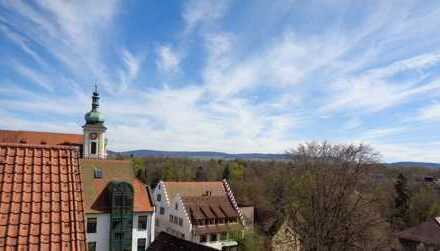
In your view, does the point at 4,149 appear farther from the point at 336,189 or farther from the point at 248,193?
the point at 248,193

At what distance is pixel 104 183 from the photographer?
33000 millimetres

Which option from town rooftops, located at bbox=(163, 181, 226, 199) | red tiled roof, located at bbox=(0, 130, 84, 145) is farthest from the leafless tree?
red tiled roof, located at bbox=(0, 130, 84, 145)

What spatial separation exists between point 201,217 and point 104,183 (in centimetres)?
1219

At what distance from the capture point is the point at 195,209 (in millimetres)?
41188

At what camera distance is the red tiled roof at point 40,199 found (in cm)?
529

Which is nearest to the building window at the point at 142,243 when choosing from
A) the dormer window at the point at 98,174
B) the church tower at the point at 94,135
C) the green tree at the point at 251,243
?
the dormer window at the point at 98,174

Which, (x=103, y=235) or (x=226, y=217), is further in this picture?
(x=226, y=217)

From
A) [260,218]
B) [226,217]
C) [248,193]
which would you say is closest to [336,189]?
[226,217]

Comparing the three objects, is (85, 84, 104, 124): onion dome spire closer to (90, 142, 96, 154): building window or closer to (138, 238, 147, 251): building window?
(90, 142, 96, 154): building window

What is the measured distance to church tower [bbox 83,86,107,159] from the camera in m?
52.8

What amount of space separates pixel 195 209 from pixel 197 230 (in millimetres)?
2348

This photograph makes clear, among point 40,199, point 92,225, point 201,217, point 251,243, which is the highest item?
point 40,199

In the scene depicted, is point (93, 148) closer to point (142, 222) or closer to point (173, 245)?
point (142, 222)

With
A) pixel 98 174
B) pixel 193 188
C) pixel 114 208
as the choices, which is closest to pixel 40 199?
pixel 114 208
